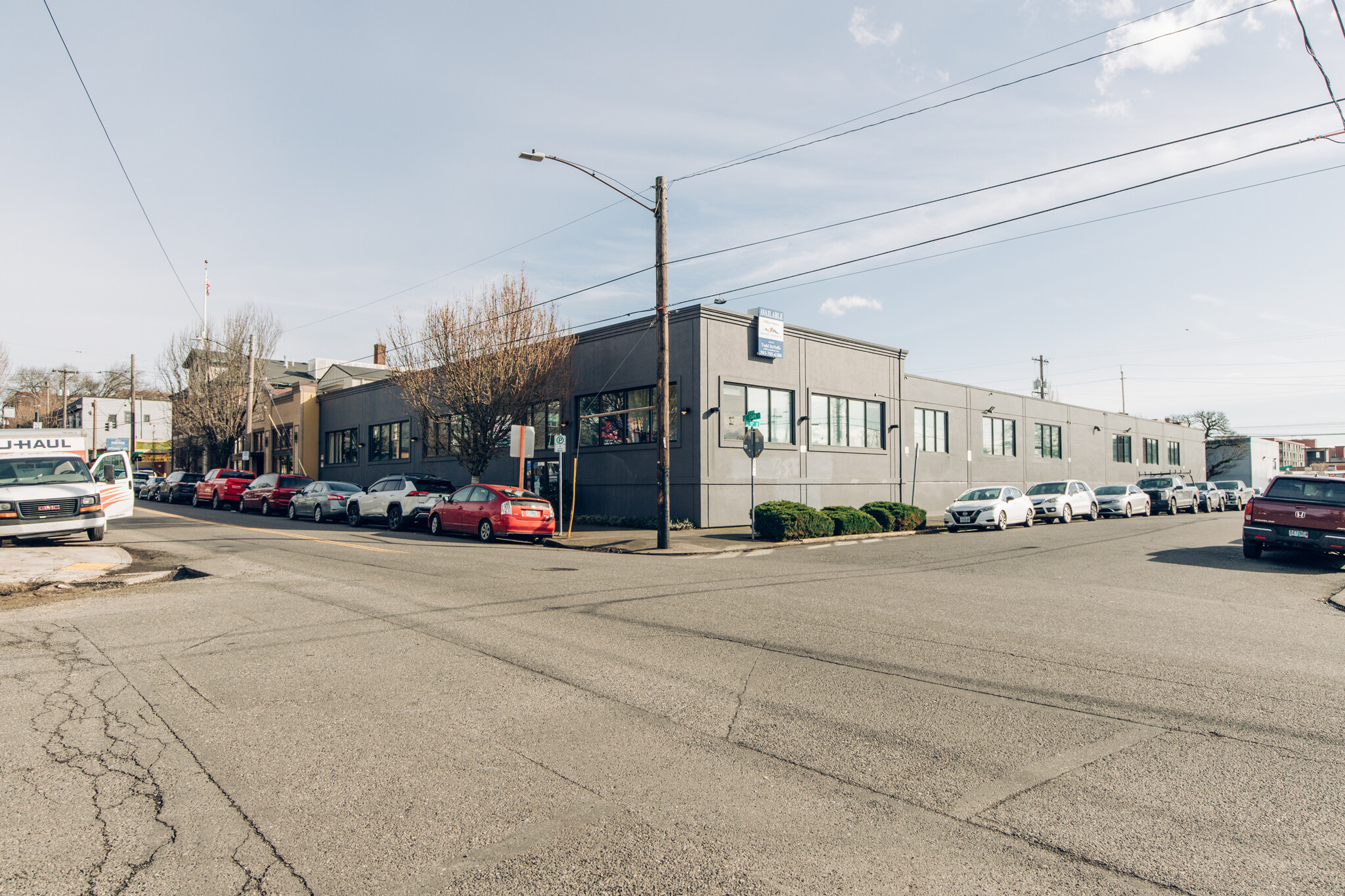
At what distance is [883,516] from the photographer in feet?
79.0

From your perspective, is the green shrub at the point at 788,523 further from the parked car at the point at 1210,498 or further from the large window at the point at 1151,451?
the large window at the point at 1151,451

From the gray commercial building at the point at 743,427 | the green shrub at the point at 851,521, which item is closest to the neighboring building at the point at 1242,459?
the gray commercial building at the point at 743,427

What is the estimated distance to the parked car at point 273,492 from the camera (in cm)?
3172

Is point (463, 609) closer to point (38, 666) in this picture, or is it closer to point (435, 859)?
point (38, 666)

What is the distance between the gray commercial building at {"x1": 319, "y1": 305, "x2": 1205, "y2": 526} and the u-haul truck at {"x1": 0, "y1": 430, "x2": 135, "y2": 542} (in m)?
10.9

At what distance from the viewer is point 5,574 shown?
→ 12.4 metres

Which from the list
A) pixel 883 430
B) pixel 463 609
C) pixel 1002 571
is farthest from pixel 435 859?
pixel 883 430

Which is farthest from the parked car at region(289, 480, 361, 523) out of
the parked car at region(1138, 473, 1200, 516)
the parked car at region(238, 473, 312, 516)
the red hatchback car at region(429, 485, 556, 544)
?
the parked car at region(1138, 473, 1200, 516)

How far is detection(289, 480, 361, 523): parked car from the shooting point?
27.6 m

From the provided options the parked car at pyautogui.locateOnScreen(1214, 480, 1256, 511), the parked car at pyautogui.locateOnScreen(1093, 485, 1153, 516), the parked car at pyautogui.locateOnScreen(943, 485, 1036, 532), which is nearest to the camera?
the parked car at pyautogui.locateOnScreen(943, 485, 1036, 532)

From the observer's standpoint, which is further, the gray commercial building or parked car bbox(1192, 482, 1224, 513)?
parked car bbox(1192, 482, 1224, 513)

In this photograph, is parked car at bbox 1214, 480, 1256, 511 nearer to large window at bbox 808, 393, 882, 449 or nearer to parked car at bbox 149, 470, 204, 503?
large window at bbox 808, 393, 882, 449

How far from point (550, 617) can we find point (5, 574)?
9445 millimetres

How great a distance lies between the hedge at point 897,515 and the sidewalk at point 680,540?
0.22 metres
